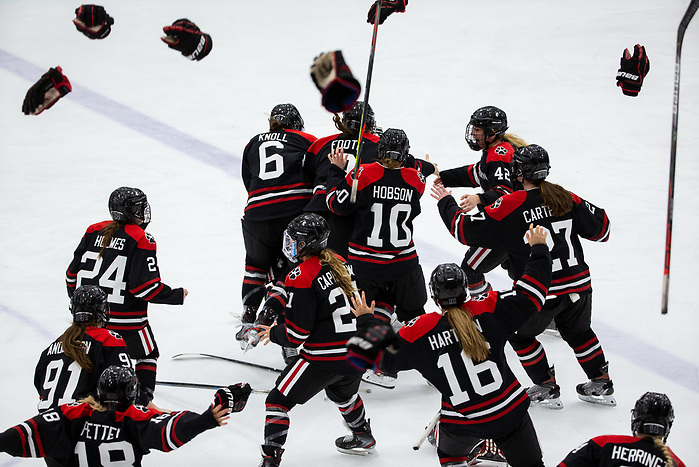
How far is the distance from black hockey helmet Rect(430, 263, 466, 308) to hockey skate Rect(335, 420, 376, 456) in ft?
3.60

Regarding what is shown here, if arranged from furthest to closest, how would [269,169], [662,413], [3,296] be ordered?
[3,296]
[269,169]
[662,413]

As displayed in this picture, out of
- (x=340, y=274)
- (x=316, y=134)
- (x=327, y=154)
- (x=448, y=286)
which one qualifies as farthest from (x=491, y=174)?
(x=316, y=134)

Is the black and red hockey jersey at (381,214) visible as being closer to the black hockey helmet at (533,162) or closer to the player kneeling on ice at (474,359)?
the black hockey helmet at (533,162)

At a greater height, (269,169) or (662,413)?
(269,169)

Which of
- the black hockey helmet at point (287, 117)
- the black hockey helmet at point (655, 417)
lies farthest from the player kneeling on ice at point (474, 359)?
the black hockey helmet at point (287, 117)

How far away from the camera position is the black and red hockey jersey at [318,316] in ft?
12.7

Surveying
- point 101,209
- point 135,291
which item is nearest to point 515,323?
point 135,291

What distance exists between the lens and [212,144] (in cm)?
850

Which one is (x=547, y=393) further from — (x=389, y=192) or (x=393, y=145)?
(x=393, y=145)

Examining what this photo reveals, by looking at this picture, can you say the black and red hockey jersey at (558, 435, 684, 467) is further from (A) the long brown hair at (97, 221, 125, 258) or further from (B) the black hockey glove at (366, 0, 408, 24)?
(B) the black hockey glove at (366, 0, 408, 24)

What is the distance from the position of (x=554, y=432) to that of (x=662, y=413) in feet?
4.78

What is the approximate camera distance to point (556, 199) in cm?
431

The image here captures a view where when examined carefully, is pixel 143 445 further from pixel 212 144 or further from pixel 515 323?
pixel 212 144

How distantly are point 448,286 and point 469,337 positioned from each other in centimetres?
24
